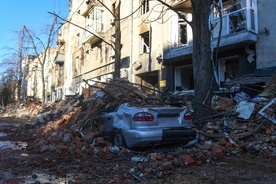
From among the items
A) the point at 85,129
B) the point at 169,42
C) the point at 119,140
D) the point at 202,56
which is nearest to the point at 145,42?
the point at 169,42

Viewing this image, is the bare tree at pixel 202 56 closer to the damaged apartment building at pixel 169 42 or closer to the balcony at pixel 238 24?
the damaged apartment building at pixel 169 42

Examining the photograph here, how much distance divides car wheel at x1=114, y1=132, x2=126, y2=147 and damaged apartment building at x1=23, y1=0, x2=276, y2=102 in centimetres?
460

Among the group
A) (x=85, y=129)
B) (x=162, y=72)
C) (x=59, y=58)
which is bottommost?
(x=85, y=129)

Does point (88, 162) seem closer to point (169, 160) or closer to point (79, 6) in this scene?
point (169, 160)

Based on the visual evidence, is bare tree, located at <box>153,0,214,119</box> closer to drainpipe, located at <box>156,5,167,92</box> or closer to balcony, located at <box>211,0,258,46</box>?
balcony, located at <box>211,0,258,46</box>

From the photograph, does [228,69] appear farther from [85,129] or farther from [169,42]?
[85,129]

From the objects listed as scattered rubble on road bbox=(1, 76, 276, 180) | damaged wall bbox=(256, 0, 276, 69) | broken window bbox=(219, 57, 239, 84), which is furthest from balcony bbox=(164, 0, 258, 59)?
scattered rubble on road bbox=(1, 76, 276, 180)

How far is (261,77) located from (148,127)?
24.2ft

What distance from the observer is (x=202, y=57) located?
8.87 metres

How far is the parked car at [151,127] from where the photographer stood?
611 cm

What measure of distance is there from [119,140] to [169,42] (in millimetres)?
11610

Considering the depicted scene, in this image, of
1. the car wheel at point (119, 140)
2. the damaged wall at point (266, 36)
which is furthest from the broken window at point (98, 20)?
the car wheel at point (119, 140)

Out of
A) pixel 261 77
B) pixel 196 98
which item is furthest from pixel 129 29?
pixel 196 98

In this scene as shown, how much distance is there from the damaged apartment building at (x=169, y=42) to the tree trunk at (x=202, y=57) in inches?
20.6
